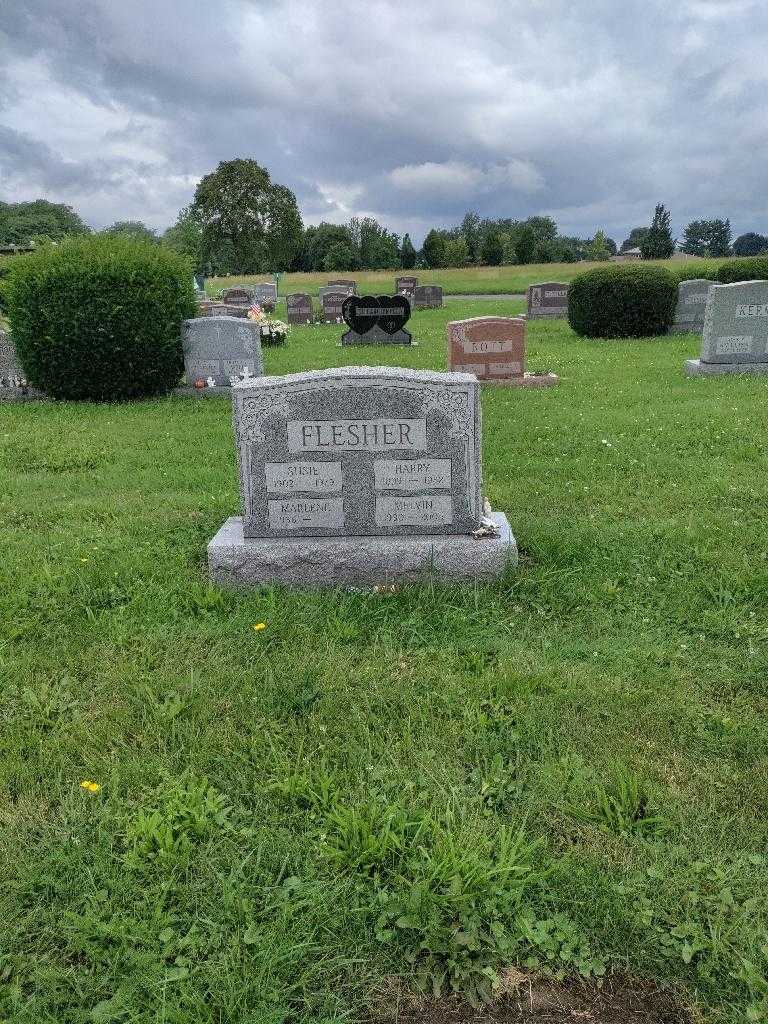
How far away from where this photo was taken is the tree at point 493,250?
6225 cm

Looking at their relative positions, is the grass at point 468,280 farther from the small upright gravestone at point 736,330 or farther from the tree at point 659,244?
the small upright gravestone at point 736,330

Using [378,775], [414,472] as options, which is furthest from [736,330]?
[378,775]

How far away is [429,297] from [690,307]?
1633 centimetres

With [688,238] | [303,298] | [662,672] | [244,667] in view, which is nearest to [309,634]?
[244,667]

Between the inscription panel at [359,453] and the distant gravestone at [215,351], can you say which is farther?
the distant gravestone at [215,351]

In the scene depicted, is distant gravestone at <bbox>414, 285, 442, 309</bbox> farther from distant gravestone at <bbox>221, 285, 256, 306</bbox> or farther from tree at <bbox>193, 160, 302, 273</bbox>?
tree at <bbox>193, 160, 302, 273</bbox>

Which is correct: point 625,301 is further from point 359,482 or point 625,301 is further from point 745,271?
point 359,482

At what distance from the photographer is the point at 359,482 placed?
13.6ft

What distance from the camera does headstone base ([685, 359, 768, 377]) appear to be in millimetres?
11078

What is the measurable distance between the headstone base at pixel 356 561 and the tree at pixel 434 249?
66.1 meters

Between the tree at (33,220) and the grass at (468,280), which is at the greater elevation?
the tree at (33,220)

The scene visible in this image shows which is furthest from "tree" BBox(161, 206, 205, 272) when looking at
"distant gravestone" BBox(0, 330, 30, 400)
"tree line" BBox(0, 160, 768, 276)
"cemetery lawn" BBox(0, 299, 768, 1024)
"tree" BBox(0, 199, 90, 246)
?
"cemetery lawn" BBox(0, 299, 768, 1024)

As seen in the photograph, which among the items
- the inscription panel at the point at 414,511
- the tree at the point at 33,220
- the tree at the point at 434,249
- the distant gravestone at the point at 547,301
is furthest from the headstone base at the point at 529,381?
the tree at the point at 33,220

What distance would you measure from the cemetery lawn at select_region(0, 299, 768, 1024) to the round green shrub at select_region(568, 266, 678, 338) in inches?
473
